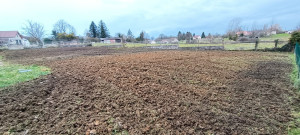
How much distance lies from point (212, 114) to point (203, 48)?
15.3 m

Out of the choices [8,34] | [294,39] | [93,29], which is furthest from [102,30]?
[294,39]

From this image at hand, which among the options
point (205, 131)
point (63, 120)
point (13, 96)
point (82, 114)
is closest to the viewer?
point (205, 131)

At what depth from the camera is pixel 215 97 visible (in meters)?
3.25

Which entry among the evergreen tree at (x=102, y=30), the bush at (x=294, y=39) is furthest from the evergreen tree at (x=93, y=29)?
the bush at (x=294, y=39)

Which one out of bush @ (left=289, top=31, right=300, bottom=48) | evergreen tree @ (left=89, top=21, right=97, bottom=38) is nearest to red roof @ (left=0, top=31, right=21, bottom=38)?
evergreen tree @ (left=89, top=21, right=97, bottom=38)

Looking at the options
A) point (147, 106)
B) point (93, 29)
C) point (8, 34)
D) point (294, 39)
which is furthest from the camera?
point (93, 29)

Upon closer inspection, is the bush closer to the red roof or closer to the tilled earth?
the tilled earth

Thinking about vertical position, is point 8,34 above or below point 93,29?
below

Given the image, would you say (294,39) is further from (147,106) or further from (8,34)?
(8,34)

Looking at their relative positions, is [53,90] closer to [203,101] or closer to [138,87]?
[138,87]

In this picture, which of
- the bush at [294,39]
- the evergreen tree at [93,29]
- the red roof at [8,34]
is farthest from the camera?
the evergreen tree at [93,29]

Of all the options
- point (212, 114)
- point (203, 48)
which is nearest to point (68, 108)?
point (212, 114)

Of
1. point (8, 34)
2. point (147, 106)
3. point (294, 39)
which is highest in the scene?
point (8, 34)

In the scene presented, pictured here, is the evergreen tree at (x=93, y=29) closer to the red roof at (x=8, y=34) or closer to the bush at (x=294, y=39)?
the red roof at (x=8, y=34)
